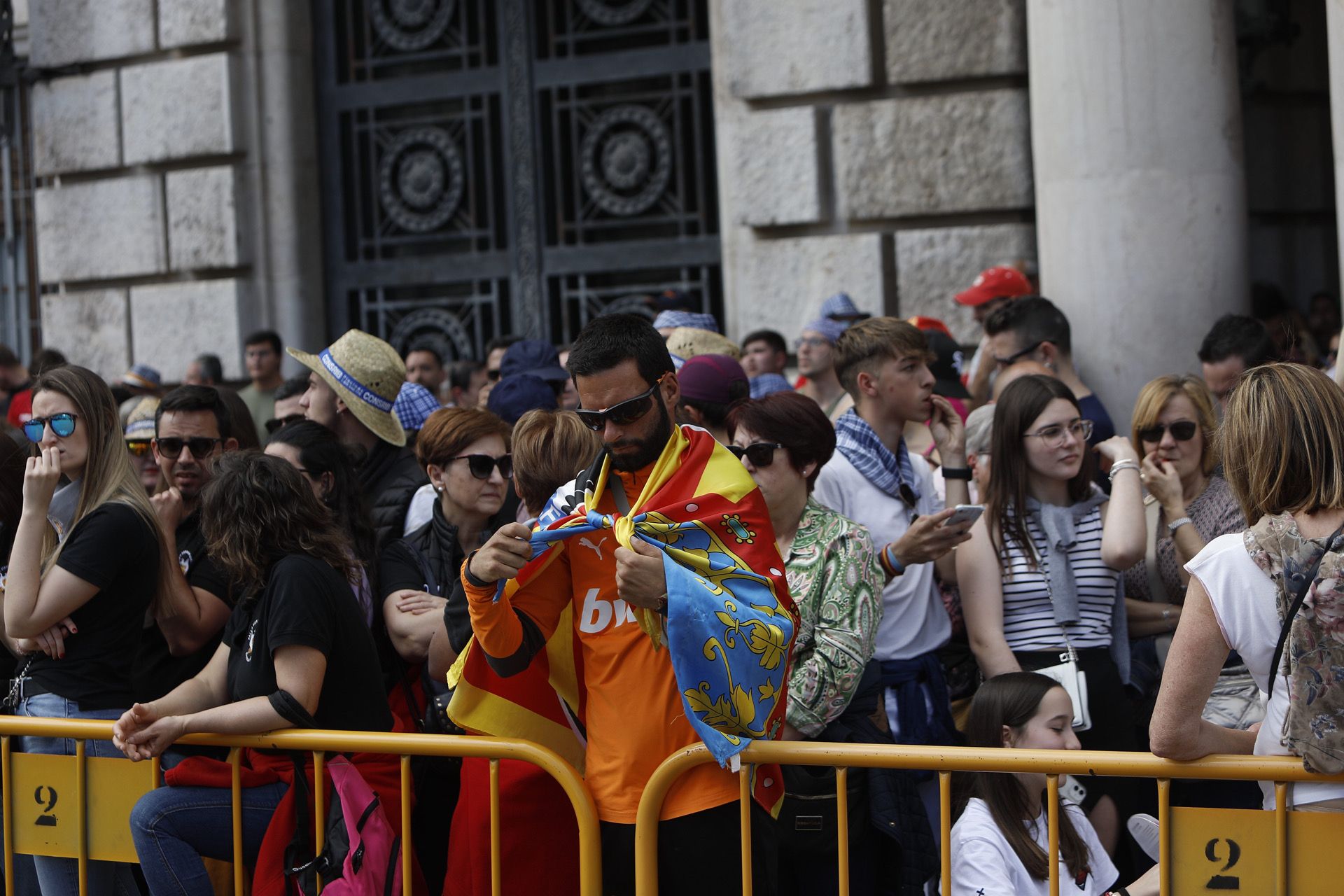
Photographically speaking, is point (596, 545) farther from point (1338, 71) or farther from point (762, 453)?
point (1338, 71)

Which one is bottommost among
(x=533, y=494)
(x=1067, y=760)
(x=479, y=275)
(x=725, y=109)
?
(x=1067, y=760)

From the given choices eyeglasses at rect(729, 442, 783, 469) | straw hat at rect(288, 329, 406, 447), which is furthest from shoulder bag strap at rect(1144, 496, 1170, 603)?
straw hat at rect(288, 329, 406, 447)

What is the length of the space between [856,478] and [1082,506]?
2.38ft

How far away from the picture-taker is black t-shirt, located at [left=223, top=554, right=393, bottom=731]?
13.0ft

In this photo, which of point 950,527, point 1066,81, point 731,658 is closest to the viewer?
point 731,658

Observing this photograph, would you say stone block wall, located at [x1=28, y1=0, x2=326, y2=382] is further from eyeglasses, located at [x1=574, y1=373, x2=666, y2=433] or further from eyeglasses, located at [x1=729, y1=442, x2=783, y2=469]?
eyeglasses, located at [x1=574, y1=373, x2=666, y2=433]

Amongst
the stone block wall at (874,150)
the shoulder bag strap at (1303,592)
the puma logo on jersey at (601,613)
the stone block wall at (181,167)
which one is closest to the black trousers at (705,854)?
the puma logo on jersey at (601,613)

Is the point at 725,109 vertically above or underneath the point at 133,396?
above

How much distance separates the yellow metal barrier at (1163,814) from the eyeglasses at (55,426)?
2214 millimetres

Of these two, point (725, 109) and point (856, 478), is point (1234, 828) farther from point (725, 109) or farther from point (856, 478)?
point (725, 109)

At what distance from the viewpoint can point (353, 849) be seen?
3.88 m

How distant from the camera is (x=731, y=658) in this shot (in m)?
3.16

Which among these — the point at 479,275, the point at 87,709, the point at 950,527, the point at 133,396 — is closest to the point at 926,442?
the point at 950,527

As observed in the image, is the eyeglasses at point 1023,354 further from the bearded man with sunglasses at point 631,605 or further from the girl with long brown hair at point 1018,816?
the bearded man with sunglasses at point 631,605
